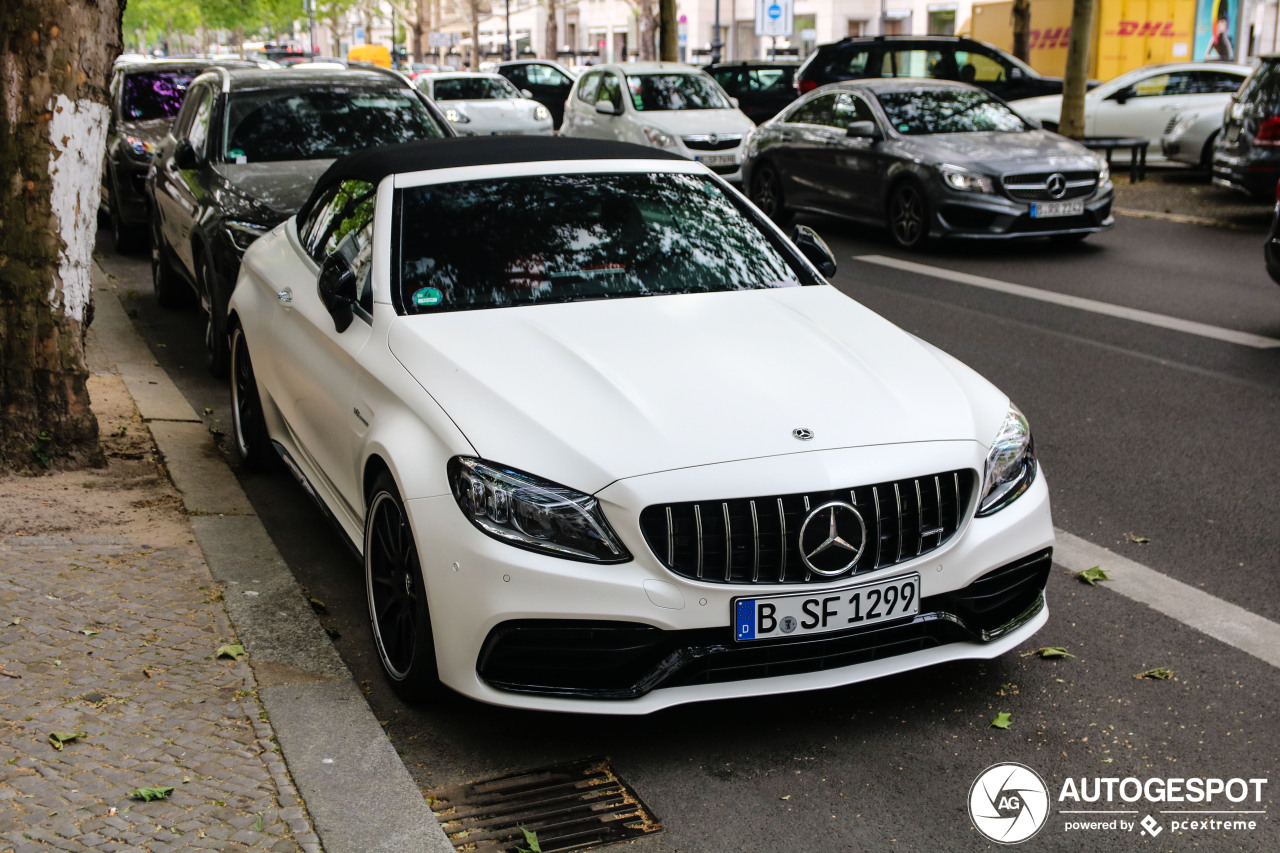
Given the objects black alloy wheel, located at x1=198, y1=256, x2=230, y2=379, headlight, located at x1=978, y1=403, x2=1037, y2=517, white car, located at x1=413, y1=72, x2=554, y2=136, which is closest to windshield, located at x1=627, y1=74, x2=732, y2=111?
white car, located at x1=413, y1=72, x2=554, y2=136

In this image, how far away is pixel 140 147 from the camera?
42.8ft

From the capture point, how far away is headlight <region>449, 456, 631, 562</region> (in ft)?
12.1

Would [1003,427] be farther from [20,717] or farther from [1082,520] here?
[20,717]

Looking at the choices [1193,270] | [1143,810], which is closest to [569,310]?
[1143,810]

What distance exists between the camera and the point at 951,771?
3.87 m

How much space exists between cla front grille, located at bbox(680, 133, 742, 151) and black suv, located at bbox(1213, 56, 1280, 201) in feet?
21.8

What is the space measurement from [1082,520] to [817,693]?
6.96 ft

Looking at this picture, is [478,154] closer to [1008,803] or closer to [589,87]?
[1008,803]

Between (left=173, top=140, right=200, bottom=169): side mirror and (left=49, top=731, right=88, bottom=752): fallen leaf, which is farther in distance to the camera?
(left=173, top=140, right=200, bottom=169): side mirror

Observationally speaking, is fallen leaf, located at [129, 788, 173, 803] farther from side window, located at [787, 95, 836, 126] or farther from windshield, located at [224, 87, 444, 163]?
side window, located at [787, 95, 836, 126]

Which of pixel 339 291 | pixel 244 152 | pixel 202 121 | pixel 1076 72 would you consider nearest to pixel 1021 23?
pixel 1076 72

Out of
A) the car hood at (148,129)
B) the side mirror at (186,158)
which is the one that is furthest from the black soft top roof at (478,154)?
the car hood at (148,129)

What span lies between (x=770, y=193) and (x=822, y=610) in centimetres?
1287

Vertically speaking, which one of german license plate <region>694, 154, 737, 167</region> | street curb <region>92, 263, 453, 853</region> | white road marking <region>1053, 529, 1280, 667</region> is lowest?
white road marking <region>1053, 529, 1280, 667</region>
